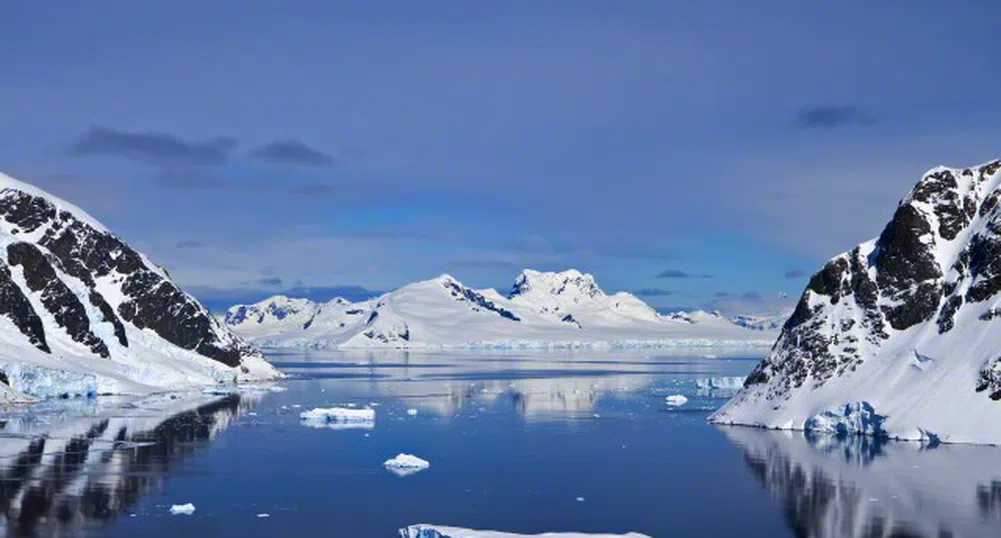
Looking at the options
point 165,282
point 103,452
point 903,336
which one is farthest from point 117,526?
point 165,282

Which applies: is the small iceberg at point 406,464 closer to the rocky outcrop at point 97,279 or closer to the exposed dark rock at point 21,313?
the exposed dark rock at point 21,313

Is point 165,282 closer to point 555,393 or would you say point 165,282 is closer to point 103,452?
point 555,393

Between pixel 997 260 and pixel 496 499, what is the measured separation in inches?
1916

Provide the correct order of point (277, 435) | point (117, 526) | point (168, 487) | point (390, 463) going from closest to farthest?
point (117, 526)
point (168, 487)
point (390, 463)
point (277, 435)

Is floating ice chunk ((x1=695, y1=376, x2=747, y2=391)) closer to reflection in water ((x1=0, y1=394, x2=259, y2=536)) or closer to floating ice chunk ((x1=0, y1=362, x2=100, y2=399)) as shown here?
reflection in water ((x1=0, y1=394, x2=259, y2=536))

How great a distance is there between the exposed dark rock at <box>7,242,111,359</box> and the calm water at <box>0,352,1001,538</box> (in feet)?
125

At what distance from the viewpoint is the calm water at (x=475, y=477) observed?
2051 inches

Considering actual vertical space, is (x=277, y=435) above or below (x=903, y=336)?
below

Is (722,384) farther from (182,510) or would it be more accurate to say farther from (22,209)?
(22,209)

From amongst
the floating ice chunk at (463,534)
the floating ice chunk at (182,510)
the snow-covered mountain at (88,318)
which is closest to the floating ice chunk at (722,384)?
the snow-covered mountain at (88,318)

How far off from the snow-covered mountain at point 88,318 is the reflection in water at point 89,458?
52.0 feet

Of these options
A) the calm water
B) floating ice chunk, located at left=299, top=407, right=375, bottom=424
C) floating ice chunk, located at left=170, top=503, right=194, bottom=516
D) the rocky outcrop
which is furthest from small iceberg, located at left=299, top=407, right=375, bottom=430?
the rocky outcrop

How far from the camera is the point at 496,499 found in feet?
193

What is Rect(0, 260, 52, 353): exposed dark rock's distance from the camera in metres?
129
